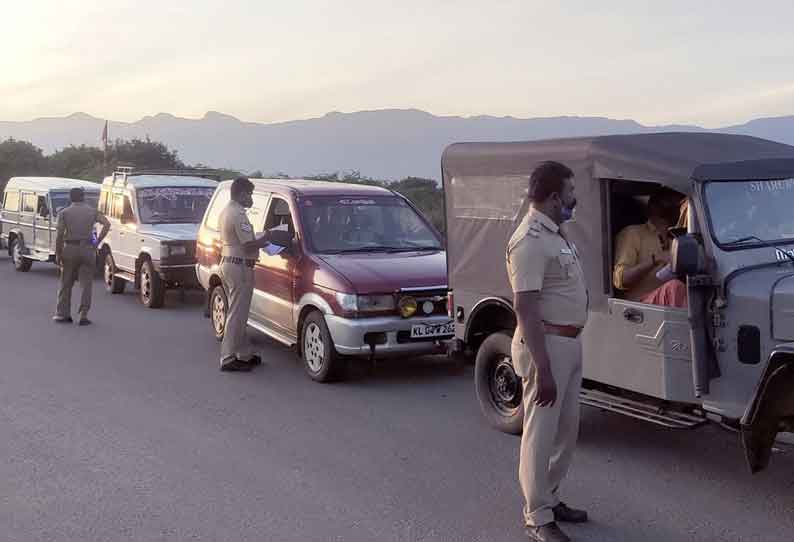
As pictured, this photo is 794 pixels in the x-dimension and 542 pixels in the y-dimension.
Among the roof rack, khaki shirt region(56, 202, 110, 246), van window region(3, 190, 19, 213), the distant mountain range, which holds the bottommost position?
khaki shirt region(56, 202, 110, 246)

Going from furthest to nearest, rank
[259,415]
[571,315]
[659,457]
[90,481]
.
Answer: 1. [259,415]
2. [659,457]
3. [90,481]
4. [571,315]

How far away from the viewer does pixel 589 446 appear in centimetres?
684

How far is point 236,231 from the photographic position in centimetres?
962

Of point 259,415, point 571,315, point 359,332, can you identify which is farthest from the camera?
point 359,332

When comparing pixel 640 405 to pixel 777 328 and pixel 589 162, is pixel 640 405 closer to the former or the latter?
pixel 777 328

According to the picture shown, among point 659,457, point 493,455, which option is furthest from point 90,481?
point 659,457

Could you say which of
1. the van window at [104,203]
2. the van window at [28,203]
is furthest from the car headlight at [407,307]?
the van window at [28,203]

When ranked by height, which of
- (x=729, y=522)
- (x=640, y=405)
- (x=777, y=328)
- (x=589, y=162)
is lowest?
(x=729, y=522)

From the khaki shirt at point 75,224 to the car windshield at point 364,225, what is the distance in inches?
183

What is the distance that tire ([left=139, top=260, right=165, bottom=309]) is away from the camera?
14461 mm

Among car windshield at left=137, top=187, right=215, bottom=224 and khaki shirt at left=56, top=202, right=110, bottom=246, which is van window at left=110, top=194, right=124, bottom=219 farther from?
khaki shirt at left=56, top=202, right=110, bottom=246

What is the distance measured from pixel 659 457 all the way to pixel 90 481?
3.70 meters

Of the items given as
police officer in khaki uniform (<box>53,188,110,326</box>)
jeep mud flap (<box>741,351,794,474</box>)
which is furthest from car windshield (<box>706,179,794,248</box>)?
police officer in khaki uniform (<box>53,188,110,326</box>)

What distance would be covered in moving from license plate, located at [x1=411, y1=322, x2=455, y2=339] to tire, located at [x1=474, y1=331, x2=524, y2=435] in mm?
1491
